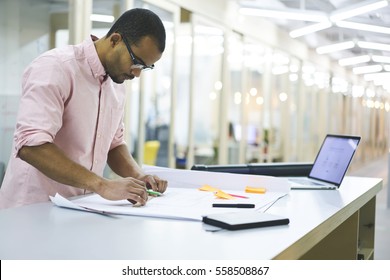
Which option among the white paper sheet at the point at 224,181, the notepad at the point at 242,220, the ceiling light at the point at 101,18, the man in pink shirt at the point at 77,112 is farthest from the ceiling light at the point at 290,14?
the notepad at the point at 242,220

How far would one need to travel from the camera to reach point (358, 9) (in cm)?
686

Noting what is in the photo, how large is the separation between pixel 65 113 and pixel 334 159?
4.69 feet

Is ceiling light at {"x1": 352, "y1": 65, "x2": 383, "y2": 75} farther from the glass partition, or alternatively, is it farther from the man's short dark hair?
the man's short dark hair

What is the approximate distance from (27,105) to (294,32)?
7.89 m

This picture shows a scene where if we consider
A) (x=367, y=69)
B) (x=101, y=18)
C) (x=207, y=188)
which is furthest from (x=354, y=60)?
(x=207, y=188)

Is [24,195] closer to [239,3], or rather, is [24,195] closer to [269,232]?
[269,232]

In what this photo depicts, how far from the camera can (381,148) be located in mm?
20922

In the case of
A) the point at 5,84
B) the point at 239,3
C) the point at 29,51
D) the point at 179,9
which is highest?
the point at 239,3

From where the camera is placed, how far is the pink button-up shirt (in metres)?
1.81

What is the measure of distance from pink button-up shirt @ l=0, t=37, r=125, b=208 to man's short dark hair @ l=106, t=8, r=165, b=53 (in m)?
0.20

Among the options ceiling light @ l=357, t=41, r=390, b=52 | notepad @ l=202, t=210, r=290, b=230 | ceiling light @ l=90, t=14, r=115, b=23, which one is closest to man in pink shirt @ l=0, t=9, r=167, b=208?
notepad @ l=202, t=210, r=290, b=230

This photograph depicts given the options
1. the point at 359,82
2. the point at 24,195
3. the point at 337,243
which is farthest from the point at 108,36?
the point at 359,82

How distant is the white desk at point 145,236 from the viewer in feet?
3.80

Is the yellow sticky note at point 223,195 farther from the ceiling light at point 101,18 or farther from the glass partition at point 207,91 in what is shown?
the glass partition at point 207,91
